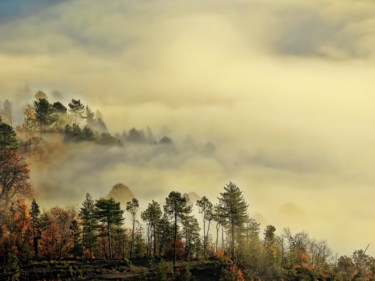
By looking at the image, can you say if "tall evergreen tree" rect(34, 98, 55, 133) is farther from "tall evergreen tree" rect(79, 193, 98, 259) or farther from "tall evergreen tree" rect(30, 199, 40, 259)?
"tall evergreen tree" rect(79, 193, 98, 259)

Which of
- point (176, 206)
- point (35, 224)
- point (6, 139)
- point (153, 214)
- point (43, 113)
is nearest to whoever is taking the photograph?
point (176, 206)

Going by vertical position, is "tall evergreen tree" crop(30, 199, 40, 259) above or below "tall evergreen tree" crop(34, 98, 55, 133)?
below

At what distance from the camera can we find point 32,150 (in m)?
169

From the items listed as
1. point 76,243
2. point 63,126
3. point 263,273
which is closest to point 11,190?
point 76,243

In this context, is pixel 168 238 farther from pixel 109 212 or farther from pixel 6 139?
pixel 6 139

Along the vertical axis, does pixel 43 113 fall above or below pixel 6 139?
above

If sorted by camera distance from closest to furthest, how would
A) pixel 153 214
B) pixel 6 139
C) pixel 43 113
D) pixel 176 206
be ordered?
pixel 176 206
pixel 153 214
pixel 6 139
pixel 43 113

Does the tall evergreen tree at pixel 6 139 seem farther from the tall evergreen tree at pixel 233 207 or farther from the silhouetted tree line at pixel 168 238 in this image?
the tall evergreen tree at pixel 233 207

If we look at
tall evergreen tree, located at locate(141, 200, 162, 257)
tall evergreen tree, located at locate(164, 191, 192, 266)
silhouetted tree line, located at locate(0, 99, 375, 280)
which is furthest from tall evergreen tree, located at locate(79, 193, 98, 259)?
tall evergreen tree, located at locate(164, 191, 192, 266)

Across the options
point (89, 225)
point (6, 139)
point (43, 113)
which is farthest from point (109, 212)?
point (43, 113)

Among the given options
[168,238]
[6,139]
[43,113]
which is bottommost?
[168,238]

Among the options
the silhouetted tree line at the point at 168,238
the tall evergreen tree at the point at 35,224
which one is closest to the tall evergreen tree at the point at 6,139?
the silhouetted tree line at the point at 168,238

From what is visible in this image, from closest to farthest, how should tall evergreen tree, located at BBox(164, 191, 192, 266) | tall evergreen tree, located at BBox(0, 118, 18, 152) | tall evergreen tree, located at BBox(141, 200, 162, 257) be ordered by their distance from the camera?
1. tall evergreen tree, located at BBox(164, 191, 192, 266)
2. tall evergreen tree, located at BBox(141, 200, 162, 257)
3. tall evergreen tree, located at BBox(0, 118, 18, 152)

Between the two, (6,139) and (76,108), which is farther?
(76,108)
